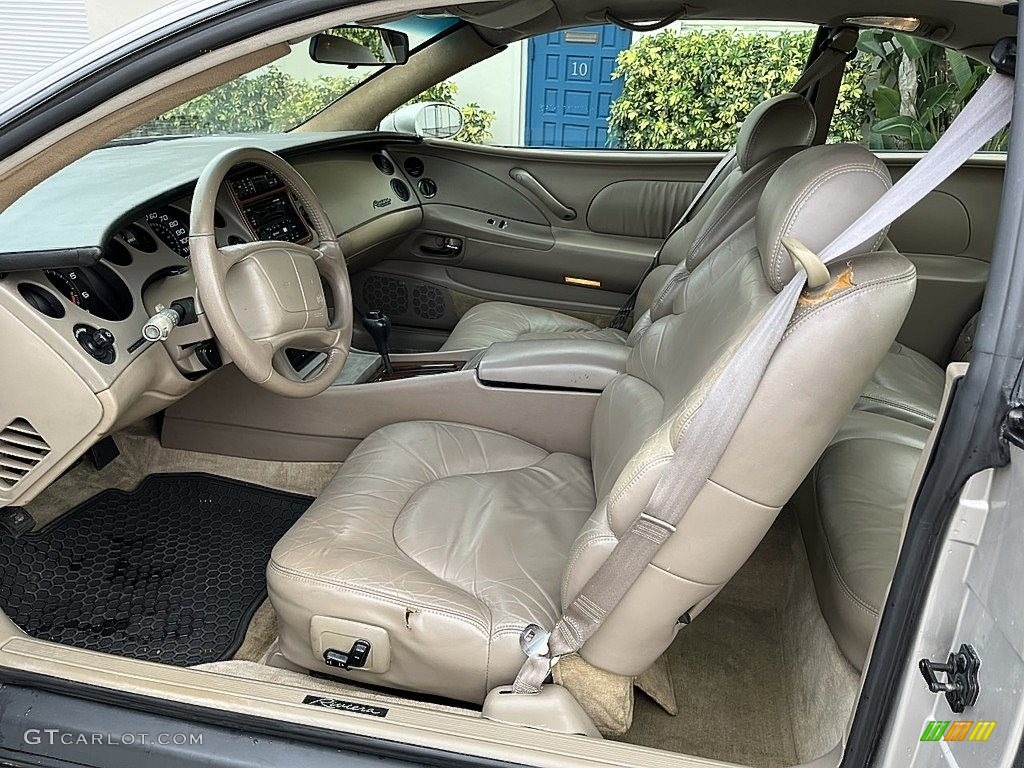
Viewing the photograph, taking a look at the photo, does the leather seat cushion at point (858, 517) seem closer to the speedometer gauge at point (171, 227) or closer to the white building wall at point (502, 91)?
the speedometer gauge at point (171, 227)

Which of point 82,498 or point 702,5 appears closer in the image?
point 702,5

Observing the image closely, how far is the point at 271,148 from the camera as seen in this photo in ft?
7.80

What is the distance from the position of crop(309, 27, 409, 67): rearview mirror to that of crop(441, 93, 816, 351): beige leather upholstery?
2.65 feet

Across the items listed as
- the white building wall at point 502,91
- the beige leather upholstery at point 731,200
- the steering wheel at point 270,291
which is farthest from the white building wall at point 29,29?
the white building wall at point 502,91

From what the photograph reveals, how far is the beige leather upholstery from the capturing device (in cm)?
188

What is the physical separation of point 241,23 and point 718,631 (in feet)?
4.75

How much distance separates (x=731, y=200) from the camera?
1948mm

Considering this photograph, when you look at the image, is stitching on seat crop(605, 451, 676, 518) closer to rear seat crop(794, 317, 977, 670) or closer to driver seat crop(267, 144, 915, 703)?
driver seat crop(267, 144, 915, 703)

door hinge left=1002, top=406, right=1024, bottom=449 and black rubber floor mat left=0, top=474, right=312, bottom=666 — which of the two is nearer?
door hinge left=1002, top=406, right=1024, bottom=449

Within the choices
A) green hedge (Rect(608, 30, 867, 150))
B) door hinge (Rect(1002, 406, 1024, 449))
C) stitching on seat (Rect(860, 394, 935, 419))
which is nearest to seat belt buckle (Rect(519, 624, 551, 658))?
door hinge (Rect(1002, 406, 1024, 449))

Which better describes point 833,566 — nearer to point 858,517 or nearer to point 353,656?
point 858,517

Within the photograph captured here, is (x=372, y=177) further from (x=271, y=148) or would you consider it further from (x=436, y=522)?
(x=436, y=522)

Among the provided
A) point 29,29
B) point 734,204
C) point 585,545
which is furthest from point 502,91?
point 585,545

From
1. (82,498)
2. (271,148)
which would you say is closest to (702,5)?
(271,148)
